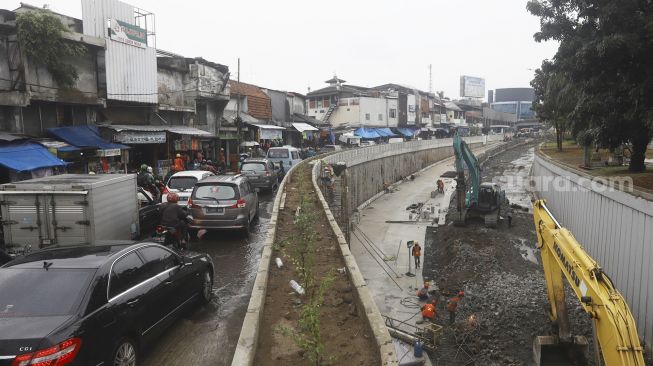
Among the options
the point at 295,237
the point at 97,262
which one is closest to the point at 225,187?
the point at 295,237

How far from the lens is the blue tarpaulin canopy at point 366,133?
55.4 meters

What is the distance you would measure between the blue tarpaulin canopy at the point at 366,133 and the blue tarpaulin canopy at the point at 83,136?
37.9 m

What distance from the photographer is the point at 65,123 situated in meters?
19.2

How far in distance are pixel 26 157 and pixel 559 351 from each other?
16285 mm

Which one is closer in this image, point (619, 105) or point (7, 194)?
point (7, 194)

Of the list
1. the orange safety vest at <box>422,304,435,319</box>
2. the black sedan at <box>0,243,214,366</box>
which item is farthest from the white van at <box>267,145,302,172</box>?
the black sedan at <box>0,243,214,366</box>

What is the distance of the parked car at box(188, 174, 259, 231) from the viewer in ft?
41.3

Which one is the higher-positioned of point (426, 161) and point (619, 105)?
point (619, 105)

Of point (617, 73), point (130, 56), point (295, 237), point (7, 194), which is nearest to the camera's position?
point (7, 194)

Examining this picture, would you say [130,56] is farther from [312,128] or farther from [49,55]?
[312,128]

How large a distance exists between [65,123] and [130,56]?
4.85m

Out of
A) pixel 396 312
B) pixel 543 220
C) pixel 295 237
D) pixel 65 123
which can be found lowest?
pixel 396 312

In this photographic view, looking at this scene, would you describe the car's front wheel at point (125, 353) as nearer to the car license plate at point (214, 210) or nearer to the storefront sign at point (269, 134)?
the car license plate at point (214, 210)

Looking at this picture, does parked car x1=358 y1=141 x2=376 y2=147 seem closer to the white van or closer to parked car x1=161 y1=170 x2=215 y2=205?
the white van
